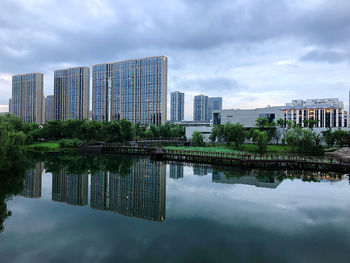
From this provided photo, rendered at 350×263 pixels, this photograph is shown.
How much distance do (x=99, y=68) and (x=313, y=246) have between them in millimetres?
115589

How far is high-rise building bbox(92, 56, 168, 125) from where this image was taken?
100375mm

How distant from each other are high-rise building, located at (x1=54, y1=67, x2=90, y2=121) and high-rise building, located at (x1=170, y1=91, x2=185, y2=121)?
76.2 metres

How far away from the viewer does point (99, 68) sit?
111 metres

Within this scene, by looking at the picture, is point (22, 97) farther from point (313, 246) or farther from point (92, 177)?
point (313, 246)

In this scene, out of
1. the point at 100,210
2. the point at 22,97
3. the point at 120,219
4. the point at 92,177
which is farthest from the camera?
the point at 22,97

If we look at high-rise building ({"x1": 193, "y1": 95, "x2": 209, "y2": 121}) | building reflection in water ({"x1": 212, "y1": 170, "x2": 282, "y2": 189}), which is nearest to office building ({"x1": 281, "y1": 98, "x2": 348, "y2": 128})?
high-rise building ({"x1": 193, "y1": 95, "x2": 209, "y2": 121})

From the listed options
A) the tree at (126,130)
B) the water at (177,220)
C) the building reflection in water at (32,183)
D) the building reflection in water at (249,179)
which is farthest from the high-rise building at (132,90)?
the water at (177,220)

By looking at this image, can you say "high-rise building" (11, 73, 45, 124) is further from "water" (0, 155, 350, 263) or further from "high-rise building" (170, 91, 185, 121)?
"water" (0, 155, 350, 263)

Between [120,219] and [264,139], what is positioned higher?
[264,139]

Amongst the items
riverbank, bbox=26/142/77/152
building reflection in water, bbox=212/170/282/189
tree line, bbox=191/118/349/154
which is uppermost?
tree line, bbox=191/118/349/154

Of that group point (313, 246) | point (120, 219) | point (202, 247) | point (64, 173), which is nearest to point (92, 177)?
point (64, 173)

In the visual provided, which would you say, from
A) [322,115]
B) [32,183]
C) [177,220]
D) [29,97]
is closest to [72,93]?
[29,97]

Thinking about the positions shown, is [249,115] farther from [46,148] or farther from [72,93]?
[72,93]

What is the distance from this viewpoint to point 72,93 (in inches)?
4641
